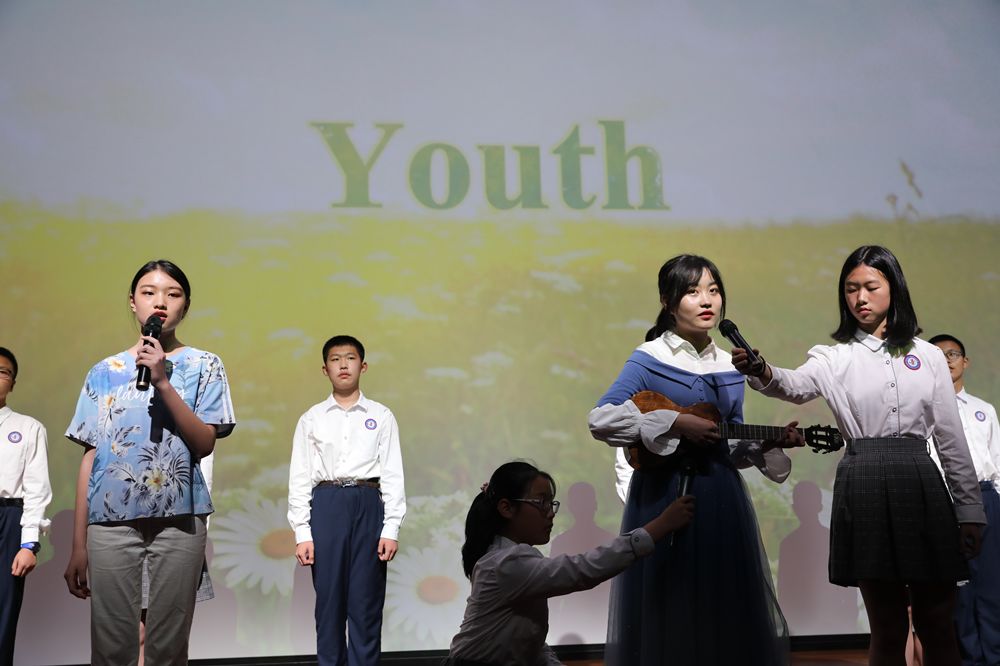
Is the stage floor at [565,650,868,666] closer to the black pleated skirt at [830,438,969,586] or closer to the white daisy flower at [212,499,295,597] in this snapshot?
the white daisy flower at [212,499,295,597]

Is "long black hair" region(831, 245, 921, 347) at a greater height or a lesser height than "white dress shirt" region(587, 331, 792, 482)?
greater

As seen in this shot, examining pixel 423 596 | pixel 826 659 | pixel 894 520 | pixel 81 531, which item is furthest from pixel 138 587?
pixel 826 659

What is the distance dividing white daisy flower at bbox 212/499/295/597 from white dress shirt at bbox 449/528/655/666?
2.50m

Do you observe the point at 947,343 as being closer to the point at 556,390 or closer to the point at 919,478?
the point at 556,390

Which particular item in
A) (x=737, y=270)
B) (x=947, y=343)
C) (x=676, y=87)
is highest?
(x=676, y=87)

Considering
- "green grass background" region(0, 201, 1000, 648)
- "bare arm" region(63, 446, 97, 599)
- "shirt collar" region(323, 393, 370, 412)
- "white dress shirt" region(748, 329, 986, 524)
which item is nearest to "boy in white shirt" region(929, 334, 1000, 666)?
"green grass background" region(0, 201, 1000, 648)

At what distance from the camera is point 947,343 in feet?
13.6

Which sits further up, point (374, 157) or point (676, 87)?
point (676, 87)

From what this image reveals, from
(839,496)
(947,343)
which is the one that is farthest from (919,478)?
(947,343)

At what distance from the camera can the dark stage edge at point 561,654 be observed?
433 centimetres

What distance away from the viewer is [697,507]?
2.08 m

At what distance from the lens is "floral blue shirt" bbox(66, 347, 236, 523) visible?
6.64 ft

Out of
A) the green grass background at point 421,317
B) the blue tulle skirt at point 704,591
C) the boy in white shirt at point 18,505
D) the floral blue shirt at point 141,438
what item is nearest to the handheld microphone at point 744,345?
the blue tulle skirt at point 704,591

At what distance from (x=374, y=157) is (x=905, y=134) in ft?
9.05
